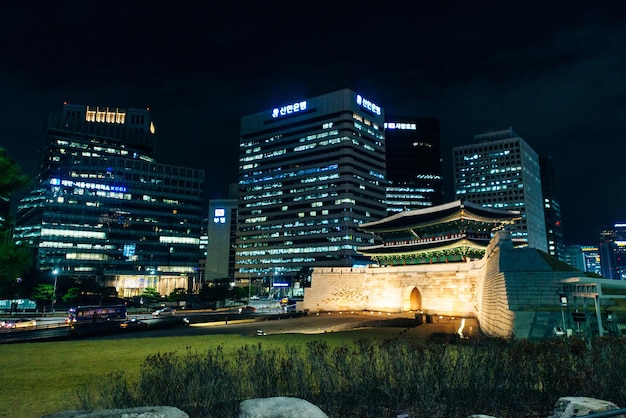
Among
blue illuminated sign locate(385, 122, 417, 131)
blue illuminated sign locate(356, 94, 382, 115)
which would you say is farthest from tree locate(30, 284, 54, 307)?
blue illuminated sign locate(385, 122, 417, 131)

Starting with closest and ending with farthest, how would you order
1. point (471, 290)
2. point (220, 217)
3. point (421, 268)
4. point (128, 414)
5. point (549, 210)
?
point (128, 414), point (471, 290), point (421, 268), point (220, 217), point (549, 210)

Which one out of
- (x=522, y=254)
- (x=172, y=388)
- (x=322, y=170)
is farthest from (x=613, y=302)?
(x=322, y=170)

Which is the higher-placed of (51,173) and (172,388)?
(51,173)

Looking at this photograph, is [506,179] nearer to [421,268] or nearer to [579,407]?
[421,268]

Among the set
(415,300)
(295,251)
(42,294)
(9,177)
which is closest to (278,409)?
(9,177)

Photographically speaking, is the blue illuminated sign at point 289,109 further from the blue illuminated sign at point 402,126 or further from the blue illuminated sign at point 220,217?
the blue illuminated sign at point 402,126

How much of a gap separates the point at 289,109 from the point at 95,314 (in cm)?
10853

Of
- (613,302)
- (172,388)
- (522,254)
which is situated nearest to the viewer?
(172,388)

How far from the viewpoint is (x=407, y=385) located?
9.68 meters

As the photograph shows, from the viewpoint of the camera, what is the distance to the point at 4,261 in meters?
18.8

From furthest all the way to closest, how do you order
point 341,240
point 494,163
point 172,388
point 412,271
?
point 494,163 → point 341,240 → point 412,271 → point 172,388

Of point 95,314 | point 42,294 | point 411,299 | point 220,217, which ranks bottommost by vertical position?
point 95,314

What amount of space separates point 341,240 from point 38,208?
89.9 metres

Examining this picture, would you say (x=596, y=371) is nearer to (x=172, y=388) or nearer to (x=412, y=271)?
(x=172, y=388)
